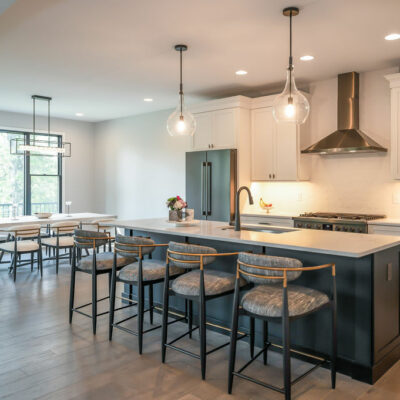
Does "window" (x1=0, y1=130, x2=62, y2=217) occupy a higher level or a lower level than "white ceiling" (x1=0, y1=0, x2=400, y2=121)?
lower

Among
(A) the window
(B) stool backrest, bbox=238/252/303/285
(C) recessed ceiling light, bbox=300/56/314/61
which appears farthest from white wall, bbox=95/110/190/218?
(B) stool backrest, bbox=238/252/303/285

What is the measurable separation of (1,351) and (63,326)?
24.1 inches

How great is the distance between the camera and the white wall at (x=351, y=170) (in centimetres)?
486

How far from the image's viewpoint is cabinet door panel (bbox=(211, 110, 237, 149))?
5.71m

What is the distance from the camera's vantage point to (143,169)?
7.88 metres

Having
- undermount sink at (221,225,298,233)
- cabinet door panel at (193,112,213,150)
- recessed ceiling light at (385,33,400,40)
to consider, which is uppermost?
recessed ceiling light at (385,33,400,40)

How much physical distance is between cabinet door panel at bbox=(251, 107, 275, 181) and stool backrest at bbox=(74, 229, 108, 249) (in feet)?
9.43

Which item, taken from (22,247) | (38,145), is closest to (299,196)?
(22,247)

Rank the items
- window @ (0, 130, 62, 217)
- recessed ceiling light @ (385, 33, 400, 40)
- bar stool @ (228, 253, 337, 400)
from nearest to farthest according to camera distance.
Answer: bar stool @ (228, 253, 337, 400) < recessed ceiling light @ (385, 33, 400, 40) < window @ (0, 130, 62, 217)

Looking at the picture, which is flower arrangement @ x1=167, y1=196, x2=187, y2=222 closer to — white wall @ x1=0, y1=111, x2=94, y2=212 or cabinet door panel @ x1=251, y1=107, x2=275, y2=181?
cabinet door panel @ x1=251, y1=107, x2=275, y2=181

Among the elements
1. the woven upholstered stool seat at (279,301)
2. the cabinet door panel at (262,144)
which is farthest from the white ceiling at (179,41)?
the woven upholstered stool seat at (279,301)

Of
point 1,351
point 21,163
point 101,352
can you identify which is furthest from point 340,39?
point 21,163

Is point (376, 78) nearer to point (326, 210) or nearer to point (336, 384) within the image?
point (326, 210)

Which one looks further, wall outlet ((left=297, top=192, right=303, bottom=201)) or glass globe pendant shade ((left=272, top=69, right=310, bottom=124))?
wall outlet ((left=297, top=192, right=303, bottom=201))
